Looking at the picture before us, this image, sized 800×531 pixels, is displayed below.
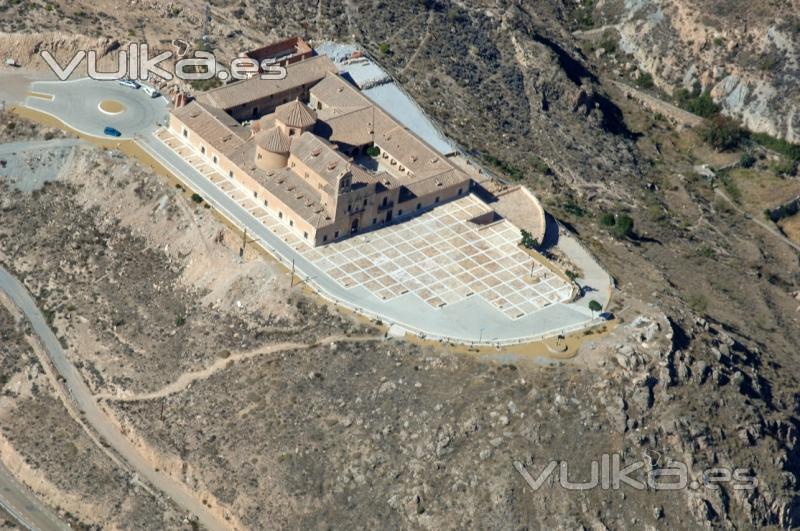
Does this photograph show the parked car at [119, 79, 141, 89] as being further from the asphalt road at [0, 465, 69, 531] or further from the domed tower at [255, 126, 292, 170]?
the asphalt road at [0, 465, 69, 531]

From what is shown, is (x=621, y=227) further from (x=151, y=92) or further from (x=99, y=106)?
(x=99, y=106)

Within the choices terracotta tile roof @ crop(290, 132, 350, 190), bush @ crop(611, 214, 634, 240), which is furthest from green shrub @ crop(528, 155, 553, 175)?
terracotta tile roof @ crop(290, 132, 350, 190)

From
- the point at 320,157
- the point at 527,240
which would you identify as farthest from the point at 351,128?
the point at 527,240

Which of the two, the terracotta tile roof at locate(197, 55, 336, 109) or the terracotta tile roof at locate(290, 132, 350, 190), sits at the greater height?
the terracotta tile roof at locate(290, 132, 350, 190)

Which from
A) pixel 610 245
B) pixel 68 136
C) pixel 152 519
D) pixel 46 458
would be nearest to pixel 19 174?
pixel 68 136

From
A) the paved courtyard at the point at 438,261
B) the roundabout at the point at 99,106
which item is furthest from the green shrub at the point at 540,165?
the roundabout at the point at 99,106
